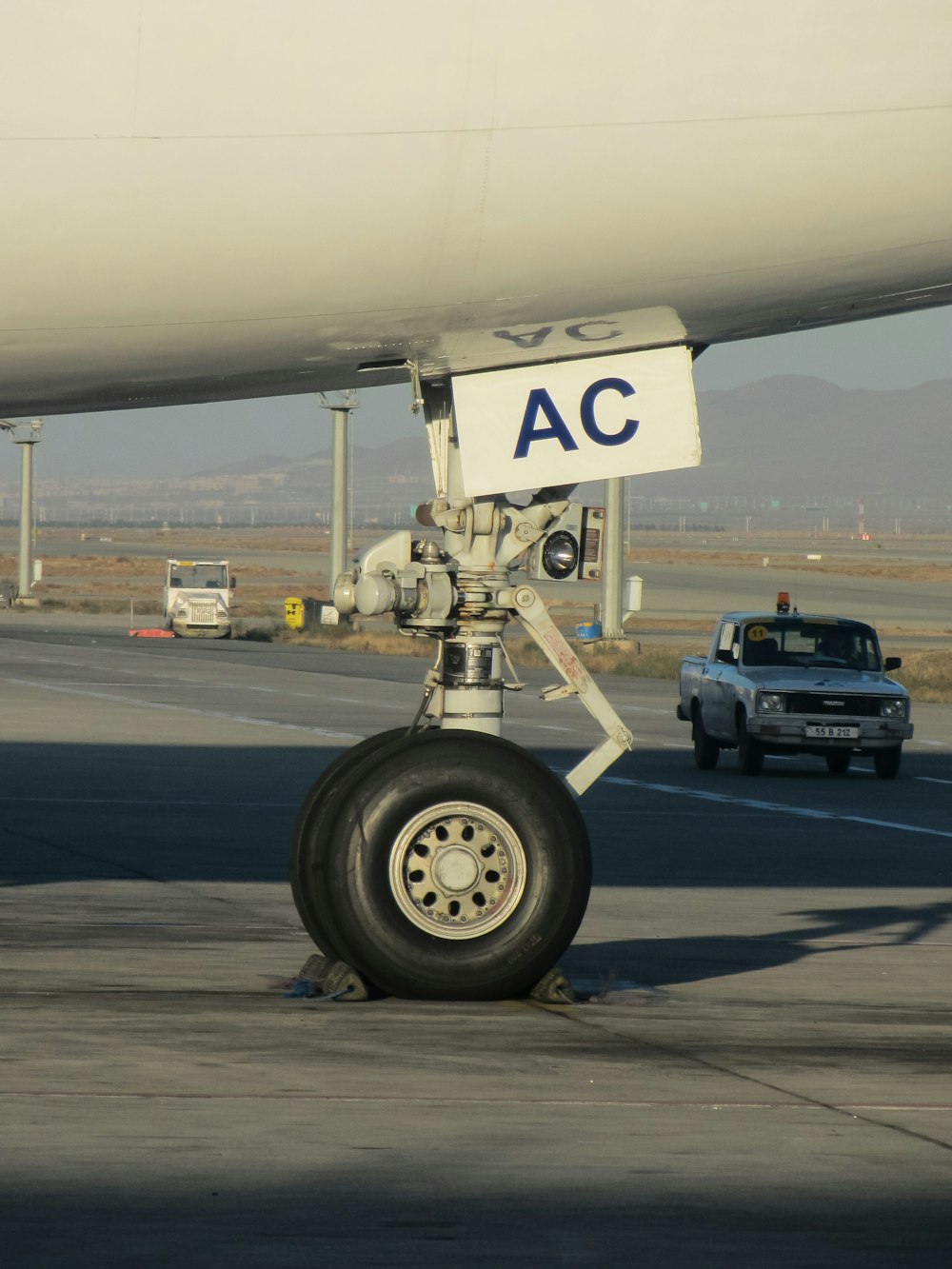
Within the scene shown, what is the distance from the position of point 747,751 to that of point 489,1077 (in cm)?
1777

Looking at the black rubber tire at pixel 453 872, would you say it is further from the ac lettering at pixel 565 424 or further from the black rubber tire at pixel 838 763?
the black rubber tire at pixel 838 763

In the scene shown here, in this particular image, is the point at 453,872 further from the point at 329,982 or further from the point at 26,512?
the point at 26,512

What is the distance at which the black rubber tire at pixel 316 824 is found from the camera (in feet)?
30.7

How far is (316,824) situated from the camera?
938 cm

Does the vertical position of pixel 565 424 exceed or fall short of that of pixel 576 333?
it falls short

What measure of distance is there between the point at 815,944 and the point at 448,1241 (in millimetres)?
6728

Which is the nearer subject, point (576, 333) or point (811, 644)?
point (576, 333)

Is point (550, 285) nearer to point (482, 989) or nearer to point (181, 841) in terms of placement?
point (482, 989)

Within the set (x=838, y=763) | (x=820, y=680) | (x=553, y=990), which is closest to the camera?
(x=553, y=990)

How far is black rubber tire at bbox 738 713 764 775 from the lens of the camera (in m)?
25.3

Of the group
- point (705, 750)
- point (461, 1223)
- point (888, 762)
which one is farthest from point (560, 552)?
point (705, 750)

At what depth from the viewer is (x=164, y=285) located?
8.30 meters

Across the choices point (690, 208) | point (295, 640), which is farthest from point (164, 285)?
point (295, 640)

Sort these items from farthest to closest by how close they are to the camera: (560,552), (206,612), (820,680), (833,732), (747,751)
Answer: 1. (206,612)
2. (820,680)
3. (747,751)
4. (833,732)
5. (560,552)
